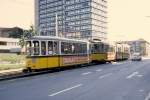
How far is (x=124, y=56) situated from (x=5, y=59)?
2433 centimetres

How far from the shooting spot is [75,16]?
187625 millimetres

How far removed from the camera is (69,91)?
48.1ft

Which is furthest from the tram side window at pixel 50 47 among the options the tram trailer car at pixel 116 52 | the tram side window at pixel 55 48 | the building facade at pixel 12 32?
the building facade at pixel 12 32

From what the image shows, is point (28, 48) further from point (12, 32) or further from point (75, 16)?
point (75, 16)

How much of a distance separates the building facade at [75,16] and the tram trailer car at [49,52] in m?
143

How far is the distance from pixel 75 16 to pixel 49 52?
161 m

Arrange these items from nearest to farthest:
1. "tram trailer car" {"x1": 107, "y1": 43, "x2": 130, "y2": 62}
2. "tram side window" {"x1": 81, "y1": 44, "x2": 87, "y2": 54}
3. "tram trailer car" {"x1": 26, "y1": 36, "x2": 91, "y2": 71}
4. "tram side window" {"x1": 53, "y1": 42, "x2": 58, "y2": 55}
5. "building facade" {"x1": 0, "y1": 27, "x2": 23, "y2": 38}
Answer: "tram trailer car" {"x1": 26, "y1": 36, "x2": 91, "y2": 71}, "tram side window" {"x1": 53, "y1": 42, "x2": 58, "y2": 55}, "tram side window" {"x1": 81, "y1": 44, "x2": 87, "y2": 54}, "tram trailer car" {"x1": 107, "y1": 43, "x2": 130, "y2": 62}, "building facade" {"x1": 0, "y1": 27, "x2": 23, "y2": 38}

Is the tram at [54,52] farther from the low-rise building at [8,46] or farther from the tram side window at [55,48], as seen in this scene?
the low-rise building at [8,46]

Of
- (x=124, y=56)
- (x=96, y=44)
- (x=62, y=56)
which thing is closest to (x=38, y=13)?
(x=124, y=56)

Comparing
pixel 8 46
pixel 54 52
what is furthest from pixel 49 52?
pixel 8 46

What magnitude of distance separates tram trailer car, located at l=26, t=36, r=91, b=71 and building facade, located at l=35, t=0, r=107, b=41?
142942 millimetres

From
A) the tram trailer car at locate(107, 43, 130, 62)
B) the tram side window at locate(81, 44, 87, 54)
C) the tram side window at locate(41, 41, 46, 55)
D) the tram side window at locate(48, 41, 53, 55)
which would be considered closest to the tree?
the tram trailer car at locate(107, 43, 130, 62)

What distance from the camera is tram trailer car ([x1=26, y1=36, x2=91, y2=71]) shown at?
26094 millimetres

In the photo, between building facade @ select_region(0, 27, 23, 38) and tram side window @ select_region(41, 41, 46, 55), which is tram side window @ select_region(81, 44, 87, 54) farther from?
building facade @ select_region(0, 27, 23, 38)
